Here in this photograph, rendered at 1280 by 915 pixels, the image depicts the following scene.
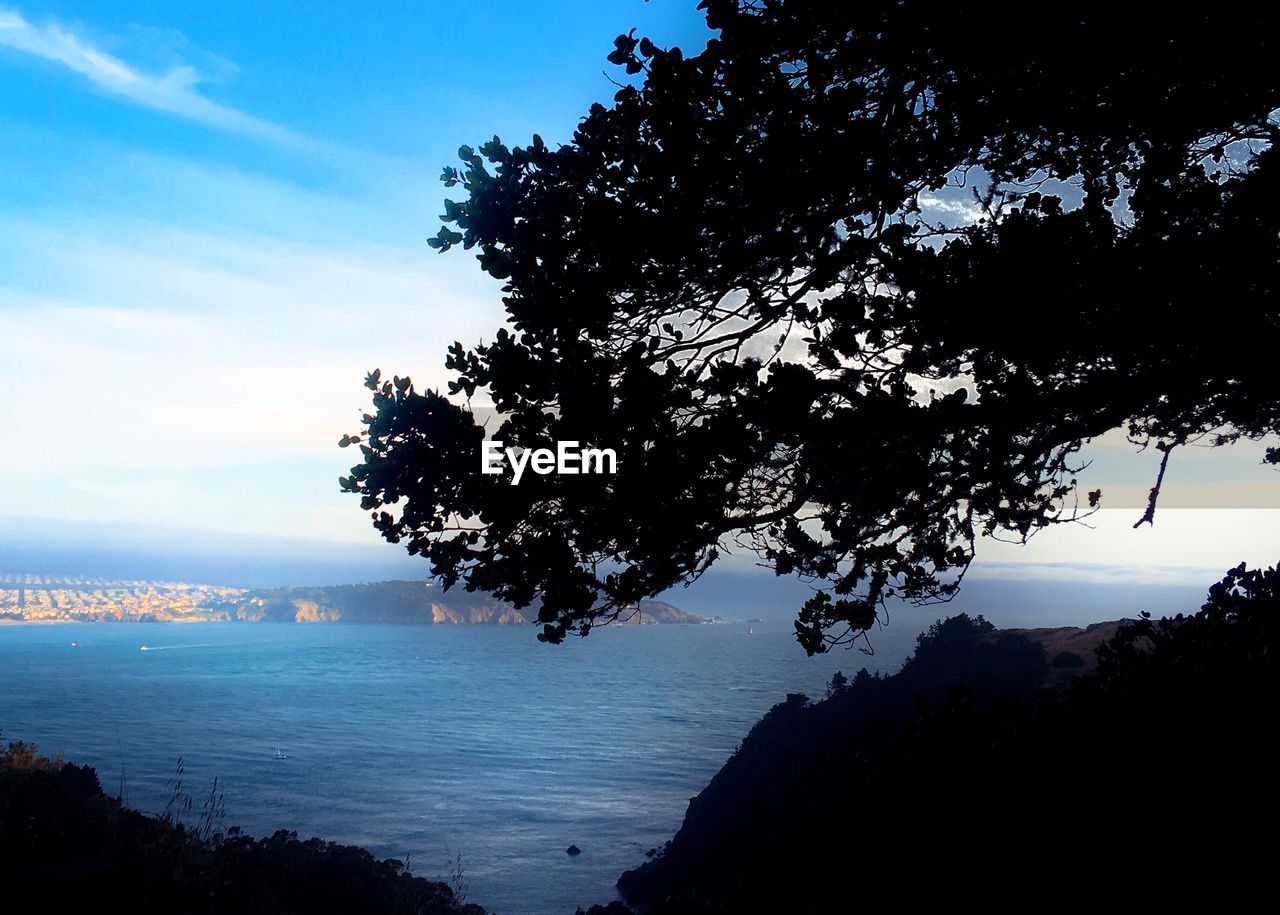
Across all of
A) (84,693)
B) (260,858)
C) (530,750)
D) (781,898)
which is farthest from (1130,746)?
(84,693)

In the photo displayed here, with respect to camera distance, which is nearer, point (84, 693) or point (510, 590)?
point (510, 590)

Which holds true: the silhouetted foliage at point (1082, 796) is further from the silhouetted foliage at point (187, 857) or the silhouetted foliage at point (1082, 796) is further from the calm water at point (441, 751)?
the calm water at point (441, 751)

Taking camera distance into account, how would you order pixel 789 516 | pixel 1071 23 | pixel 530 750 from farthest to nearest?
pixel 530 750
pixel 789 516
pixel 1071 23

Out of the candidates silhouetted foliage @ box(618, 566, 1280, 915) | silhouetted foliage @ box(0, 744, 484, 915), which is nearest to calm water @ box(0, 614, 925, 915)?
silhouetted foliage @ box(0, 744, 484, 915)

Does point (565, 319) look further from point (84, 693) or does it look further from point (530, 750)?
point (84, 693)

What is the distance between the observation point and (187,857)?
18.5m

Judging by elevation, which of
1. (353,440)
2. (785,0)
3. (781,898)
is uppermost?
(785,0)

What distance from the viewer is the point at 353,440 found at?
662cm

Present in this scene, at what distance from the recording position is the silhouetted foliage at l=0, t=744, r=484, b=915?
1639 cm

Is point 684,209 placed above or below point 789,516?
above

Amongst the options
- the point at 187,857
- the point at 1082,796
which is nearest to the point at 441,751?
the point at 187,857

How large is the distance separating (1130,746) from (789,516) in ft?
10.1

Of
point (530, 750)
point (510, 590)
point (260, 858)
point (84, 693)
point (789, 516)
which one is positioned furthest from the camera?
point (84, 693)

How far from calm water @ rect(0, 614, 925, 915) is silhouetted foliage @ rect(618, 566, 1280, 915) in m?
42.3
